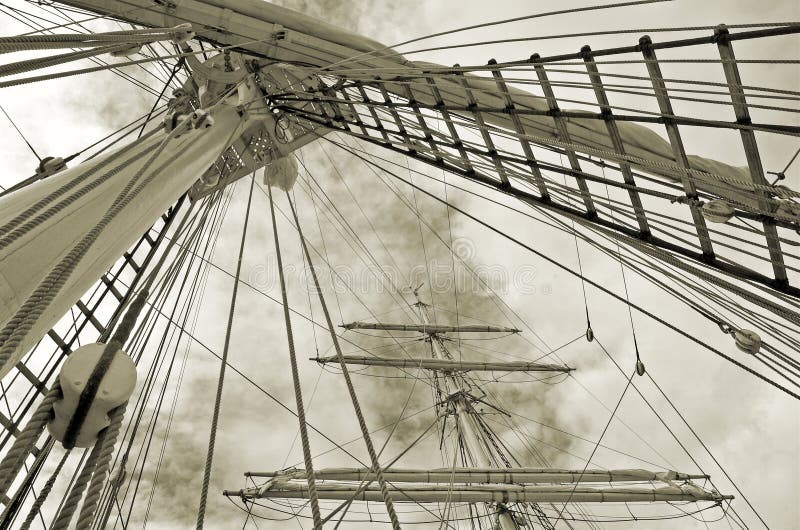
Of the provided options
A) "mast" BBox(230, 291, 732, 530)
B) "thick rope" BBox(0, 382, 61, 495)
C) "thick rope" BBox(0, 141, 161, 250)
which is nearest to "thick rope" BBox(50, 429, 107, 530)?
"thick rope" BBox(0, 382, 61, 495)

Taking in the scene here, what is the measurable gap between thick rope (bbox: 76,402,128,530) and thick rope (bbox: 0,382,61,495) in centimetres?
14

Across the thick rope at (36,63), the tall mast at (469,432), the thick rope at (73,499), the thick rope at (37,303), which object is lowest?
the thick rope at (73,499)

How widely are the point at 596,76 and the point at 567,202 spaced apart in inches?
39.0

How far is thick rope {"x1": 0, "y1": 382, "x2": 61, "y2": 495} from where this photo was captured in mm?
1095

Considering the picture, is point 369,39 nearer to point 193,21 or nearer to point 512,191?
point 193,21

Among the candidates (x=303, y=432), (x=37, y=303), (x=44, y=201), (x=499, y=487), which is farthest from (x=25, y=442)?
(x=499, y=487)

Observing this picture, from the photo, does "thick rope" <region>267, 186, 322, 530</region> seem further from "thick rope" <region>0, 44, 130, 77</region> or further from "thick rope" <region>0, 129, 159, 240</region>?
"thick rope" <region>0, 44, 130, 77</region>

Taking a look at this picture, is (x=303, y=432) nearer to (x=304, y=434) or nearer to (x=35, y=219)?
(x=304, y=434)

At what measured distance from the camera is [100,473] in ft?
3.95

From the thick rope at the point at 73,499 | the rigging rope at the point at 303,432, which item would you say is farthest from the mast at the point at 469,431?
the thick rope at the point at 73,499

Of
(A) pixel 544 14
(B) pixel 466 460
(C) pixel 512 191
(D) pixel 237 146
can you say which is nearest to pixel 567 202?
(C) pixel 512 191

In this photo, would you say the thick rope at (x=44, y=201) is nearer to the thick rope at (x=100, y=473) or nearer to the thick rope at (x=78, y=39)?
the thick rope at (x=78, y=39)

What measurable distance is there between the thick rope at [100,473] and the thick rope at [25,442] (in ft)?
0.47

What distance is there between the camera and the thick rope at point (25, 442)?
3.59ft
